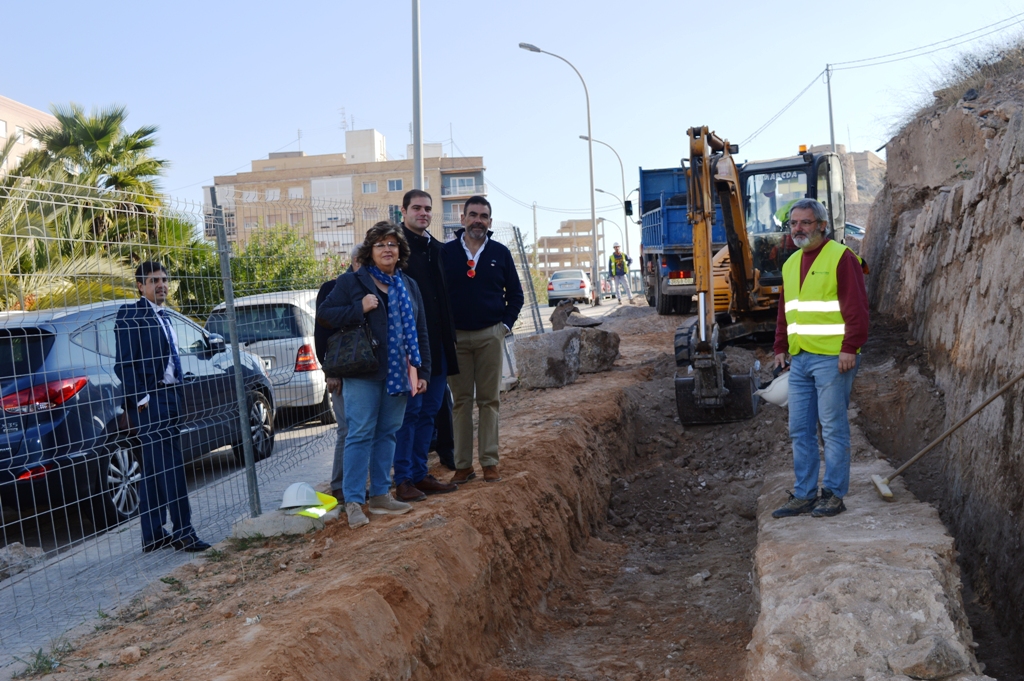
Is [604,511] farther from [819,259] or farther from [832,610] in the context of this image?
[832,610]

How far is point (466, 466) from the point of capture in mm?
6531

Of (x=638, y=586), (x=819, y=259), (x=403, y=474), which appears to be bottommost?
(x=638, y=586)

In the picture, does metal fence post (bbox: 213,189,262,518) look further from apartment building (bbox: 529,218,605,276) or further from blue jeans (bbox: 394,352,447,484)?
apartment building (bbox: 529,218,605,276)

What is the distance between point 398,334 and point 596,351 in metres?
7.77

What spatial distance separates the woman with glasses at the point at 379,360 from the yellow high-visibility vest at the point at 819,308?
8.16 feet

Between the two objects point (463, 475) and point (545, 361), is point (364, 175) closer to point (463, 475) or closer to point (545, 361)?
point (545, 361)

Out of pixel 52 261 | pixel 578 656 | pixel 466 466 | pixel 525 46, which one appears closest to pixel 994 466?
pixel 578 656

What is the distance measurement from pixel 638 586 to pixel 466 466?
5.19 ft

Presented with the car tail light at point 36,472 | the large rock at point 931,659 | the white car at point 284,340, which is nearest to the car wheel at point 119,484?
the car tail light at point 36,472

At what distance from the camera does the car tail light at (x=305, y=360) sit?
7676 mm

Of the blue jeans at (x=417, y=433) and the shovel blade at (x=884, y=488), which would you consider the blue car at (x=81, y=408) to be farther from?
the shovel blade at (x=884, y=488)

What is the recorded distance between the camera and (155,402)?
5480 mm

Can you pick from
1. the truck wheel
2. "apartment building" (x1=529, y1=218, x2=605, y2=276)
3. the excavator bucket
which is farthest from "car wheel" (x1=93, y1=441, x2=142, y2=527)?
"apartment building" (x1=529, y1=218, x2=605, y2=276)

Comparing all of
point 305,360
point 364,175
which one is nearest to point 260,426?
point 305,360
